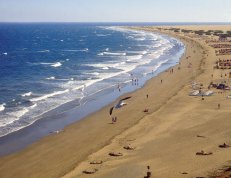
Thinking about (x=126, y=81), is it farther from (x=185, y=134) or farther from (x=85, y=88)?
(x=185, y=134)

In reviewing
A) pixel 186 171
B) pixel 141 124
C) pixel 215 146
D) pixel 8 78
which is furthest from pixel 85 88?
pixel 186 171

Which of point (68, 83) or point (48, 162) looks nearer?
point (48, 162)

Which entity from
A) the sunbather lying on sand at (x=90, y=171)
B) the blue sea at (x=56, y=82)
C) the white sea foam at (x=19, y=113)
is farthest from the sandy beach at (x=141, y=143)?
the white sea foam at (x=19, y=113)

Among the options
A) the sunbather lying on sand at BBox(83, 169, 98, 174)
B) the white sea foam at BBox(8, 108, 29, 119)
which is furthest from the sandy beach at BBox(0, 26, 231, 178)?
the white sea foam at BBox(8, 108, 29, 119)

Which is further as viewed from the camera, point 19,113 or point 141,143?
point 19,113

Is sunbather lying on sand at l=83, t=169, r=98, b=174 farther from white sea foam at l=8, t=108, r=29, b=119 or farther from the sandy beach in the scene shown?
white sea foam at l=8, t=108, r=29, b=119

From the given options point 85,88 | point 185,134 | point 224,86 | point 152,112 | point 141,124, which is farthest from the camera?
point 85,88

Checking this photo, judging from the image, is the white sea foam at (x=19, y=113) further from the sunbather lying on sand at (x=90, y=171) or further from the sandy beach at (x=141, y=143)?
the sunbather lying on sand at (x=90, y=171)

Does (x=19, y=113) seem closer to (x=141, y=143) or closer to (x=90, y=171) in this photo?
(x=141, y=143)

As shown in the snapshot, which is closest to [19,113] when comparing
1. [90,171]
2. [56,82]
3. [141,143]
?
[141,143]
